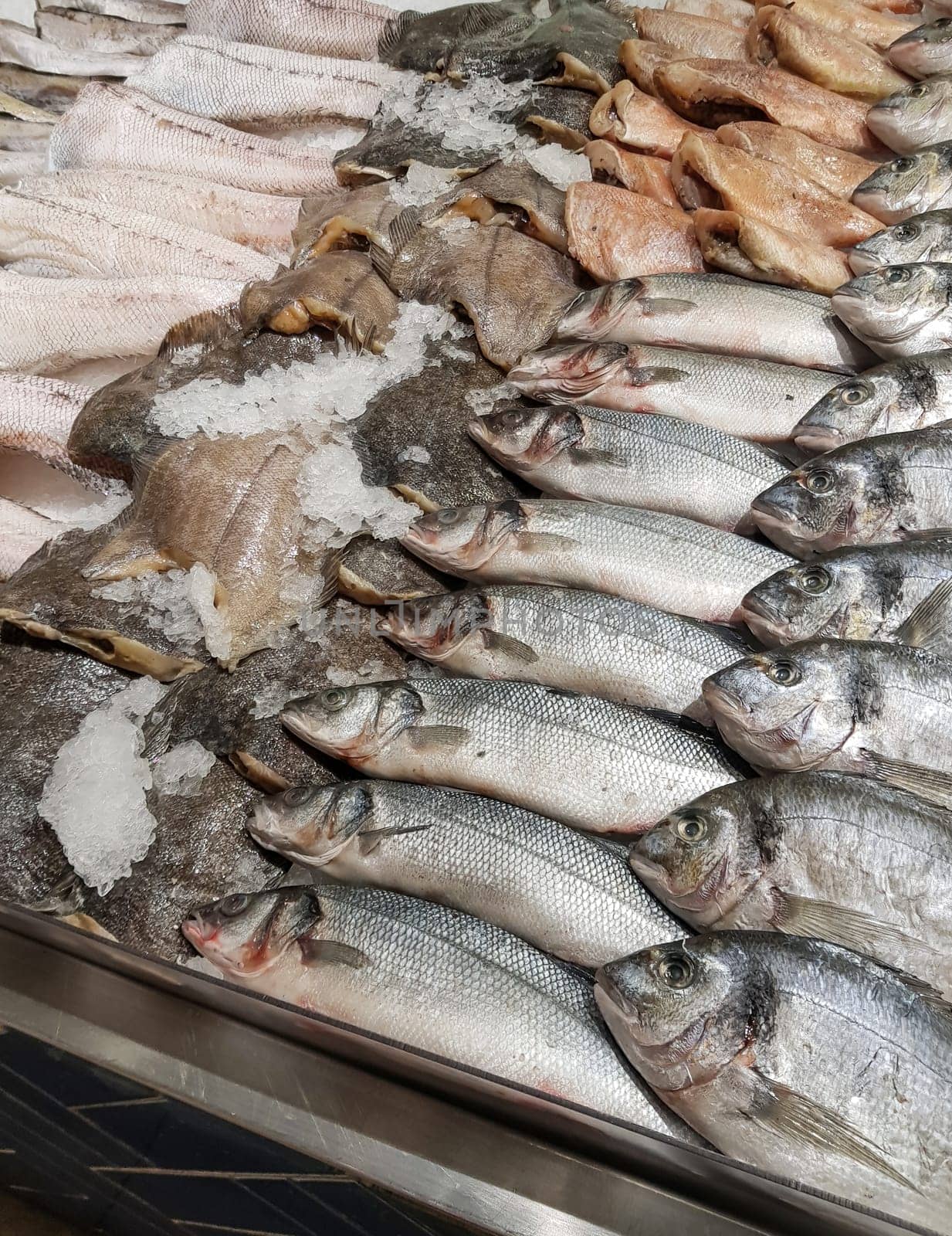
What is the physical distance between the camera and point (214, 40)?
4582 millimetres

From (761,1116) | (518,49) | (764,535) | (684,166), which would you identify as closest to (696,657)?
(764,535)

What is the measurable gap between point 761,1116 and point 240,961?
1.03 m

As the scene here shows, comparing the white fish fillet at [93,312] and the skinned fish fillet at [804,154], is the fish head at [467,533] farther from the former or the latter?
the skinned fish fillet at [804,154]

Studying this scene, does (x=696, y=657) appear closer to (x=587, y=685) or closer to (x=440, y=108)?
(x=587, y=685)

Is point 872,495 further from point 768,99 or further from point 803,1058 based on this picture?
point 768,99

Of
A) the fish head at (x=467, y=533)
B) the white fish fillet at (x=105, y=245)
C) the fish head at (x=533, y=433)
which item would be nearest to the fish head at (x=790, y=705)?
the fish head at (x=467, y=533)

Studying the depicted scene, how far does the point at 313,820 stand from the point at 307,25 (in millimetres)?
4578

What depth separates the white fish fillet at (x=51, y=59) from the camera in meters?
4.93

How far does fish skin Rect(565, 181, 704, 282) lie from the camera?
3.39 m

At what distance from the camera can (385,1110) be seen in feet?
4.21

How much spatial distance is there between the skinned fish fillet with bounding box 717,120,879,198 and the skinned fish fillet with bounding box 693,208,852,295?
0.54 meters

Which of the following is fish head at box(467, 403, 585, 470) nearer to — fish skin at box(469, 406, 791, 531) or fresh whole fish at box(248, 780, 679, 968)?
fish skin at box(469, 406, 791, 531)

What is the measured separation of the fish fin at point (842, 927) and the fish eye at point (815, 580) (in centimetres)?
79

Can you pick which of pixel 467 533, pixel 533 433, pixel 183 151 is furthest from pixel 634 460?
pixel 183 151
